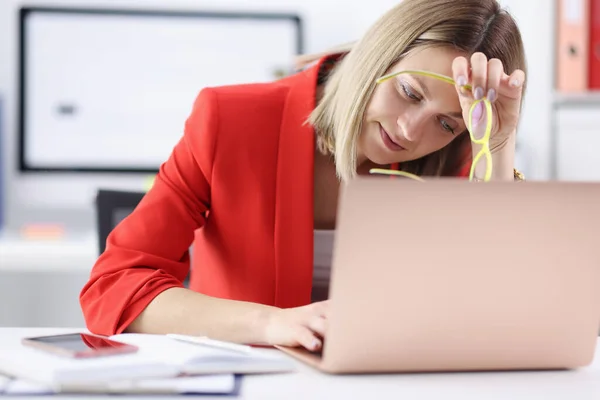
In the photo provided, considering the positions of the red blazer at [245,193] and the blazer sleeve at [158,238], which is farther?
the red blazer at [245,193]

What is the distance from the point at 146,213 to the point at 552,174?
5.91 ft

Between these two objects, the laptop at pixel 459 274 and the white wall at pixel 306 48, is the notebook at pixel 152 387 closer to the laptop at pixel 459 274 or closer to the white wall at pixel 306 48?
the laptop at pixel 459 274

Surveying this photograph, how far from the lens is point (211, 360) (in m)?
0.69

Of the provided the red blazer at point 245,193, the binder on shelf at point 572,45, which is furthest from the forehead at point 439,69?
the binder on shelf at point 572,45

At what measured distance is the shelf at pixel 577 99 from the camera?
2428mm

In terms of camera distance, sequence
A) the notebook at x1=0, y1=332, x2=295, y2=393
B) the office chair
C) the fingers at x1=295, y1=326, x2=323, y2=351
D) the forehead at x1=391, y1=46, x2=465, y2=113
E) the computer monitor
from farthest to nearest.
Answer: the computer monitor < the office chair < the forehead at x1=391, y1=46, x2=465, y2=113 < the fingers at x1=295, y1=326, x2=323, y2=351 < the notebook at x1=0, y1=332, x2=295, y2=393

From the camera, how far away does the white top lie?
1298 mm

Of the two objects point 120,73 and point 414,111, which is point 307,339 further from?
point 120,73

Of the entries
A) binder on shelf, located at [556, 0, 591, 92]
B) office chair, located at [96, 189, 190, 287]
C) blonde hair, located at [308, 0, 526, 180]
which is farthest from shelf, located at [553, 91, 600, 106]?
office chair, located at [96, 189, 190, 287]

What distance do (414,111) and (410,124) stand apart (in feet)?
0.07

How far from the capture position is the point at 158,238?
1.11 m

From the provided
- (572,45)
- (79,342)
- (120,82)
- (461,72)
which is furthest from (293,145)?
(120,82)

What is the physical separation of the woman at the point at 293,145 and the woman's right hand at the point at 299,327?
0.73 feet

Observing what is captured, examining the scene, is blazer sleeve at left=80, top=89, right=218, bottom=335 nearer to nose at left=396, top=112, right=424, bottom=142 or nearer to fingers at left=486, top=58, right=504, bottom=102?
nose at left=396, top=112, right=424, bottom=142
